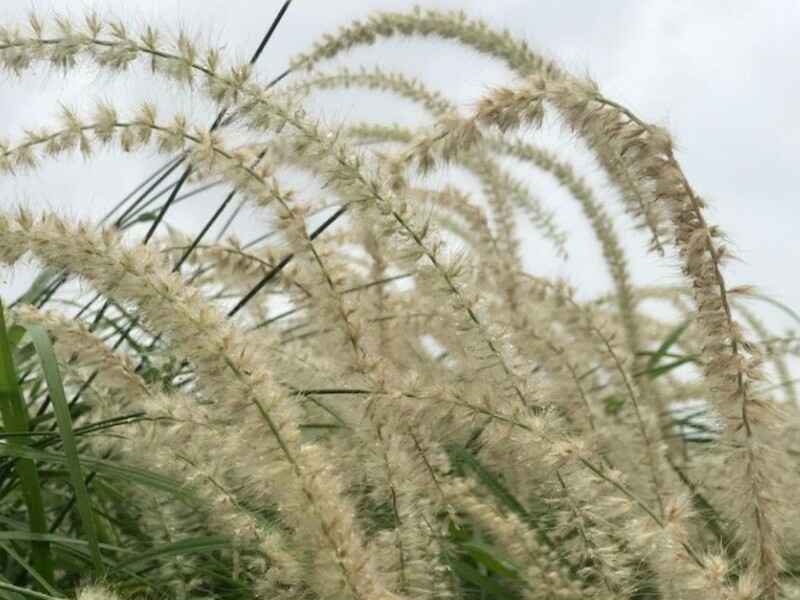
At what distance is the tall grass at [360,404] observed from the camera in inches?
48.2

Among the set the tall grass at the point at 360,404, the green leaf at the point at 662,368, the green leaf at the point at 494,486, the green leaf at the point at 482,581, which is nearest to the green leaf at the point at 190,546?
the tall grass at the point at 360,404

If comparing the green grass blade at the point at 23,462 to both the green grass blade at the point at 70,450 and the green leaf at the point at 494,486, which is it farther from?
the green leaf at the point at 494,486

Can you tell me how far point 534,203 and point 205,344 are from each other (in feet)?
7.84

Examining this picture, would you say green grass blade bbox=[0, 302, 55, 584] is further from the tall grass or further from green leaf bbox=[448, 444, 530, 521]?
green leaf bbox=[448, 444, 530, 521]

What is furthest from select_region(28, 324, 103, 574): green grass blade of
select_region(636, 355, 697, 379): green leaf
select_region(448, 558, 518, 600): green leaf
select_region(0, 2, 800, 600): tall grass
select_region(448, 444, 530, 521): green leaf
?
select_region(636, 355, 697, 379): green leaf

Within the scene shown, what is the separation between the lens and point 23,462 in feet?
5.24

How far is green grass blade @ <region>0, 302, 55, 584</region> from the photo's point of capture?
1598 mm

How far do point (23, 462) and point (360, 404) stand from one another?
0.46 m

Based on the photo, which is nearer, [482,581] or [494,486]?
[482,581]

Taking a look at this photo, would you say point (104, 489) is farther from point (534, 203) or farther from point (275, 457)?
point (534, 203)

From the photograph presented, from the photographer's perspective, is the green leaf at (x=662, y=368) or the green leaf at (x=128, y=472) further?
the green leaf at (x=662, y=368)

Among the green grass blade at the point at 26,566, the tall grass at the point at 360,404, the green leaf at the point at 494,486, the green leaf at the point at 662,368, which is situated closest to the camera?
the tall grass at the point at 360,404

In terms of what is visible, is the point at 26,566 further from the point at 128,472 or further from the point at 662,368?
the point at 662,368

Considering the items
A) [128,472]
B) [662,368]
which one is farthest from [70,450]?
[662,368]
